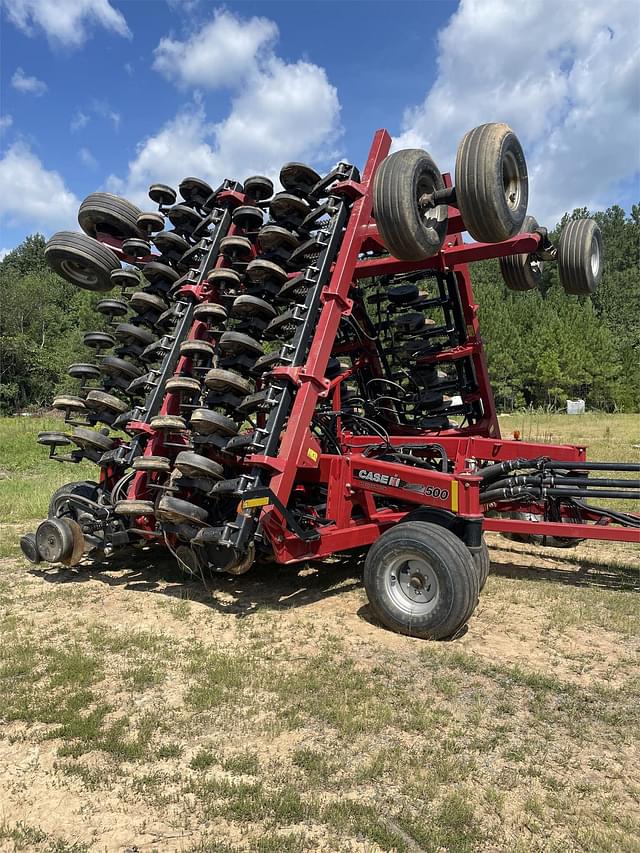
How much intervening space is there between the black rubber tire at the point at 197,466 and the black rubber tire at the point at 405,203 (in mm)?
2409

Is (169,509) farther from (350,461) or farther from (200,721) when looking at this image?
(200,721)

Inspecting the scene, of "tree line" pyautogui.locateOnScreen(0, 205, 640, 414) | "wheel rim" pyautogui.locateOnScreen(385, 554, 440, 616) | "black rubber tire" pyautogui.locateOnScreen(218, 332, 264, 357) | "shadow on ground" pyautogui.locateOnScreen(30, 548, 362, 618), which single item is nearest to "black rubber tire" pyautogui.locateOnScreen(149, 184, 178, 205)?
"black rubber tire" pyautogui.locateOnScreen(218, 332, 264, 357)

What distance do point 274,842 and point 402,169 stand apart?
4.78m

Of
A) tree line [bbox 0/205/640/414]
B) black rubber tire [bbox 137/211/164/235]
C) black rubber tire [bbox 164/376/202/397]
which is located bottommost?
black rubber tire [bbox 164/376/202/397]

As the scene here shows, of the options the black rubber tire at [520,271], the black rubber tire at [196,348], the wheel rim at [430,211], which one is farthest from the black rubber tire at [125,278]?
the black rubber tire at [520,271]

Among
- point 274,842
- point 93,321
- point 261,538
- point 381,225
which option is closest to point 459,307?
point 381,225

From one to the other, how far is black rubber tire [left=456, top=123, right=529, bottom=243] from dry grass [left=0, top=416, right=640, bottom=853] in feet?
10.4

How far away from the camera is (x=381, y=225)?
550cm

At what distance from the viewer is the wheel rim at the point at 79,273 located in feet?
26.1

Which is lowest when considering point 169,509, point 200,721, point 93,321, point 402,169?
point 200,721

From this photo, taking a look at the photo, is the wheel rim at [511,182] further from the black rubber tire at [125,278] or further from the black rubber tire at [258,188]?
the black rubber tire at [125,278]

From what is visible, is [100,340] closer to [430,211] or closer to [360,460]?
[360,460]

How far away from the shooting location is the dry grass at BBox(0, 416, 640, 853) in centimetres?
269

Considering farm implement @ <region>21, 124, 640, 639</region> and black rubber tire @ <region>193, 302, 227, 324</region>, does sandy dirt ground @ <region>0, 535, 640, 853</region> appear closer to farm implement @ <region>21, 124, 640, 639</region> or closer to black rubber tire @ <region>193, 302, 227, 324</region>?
farm implement @ <region>21, 124, 640, 639</region>
